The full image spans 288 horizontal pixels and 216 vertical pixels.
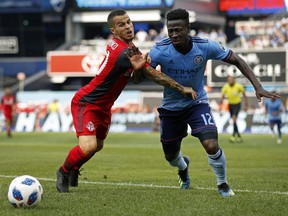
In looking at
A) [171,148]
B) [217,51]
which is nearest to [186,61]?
[217,51]

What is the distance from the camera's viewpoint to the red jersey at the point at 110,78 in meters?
10.6

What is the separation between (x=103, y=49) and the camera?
50.4m

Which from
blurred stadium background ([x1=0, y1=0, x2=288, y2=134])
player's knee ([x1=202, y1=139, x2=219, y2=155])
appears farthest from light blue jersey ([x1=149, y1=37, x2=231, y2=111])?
blurred stadium background ([x1=0, y1=0, x2=288, y2=134])

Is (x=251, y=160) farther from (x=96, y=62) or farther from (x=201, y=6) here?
(x=201, y=6)

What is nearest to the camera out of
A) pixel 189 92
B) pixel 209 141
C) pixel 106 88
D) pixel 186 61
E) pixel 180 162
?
pixel 189 92

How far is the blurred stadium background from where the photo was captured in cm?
4000

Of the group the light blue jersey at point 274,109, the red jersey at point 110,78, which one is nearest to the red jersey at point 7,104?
the light blue jersey at point 274,109

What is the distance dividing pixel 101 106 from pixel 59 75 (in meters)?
41.6

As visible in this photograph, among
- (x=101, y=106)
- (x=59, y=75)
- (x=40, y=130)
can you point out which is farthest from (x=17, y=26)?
(x=101, y=106)

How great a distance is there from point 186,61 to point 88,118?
1.51 metres

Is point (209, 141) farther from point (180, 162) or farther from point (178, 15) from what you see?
point (178, 15)

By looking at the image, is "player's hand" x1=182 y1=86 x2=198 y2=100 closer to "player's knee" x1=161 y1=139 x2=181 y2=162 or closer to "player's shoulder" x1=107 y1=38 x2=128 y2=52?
"player's shoulder" x1=107 y1=38 x2=128 y2=52

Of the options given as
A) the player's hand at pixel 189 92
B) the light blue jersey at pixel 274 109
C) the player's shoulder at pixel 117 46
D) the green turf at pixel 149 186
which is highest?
the player's shoulder at pixel 117 46

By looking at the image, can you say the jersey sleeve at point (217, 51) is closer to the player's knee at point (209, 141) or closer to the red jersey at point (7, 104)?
the player's knee at point (209, 141)
